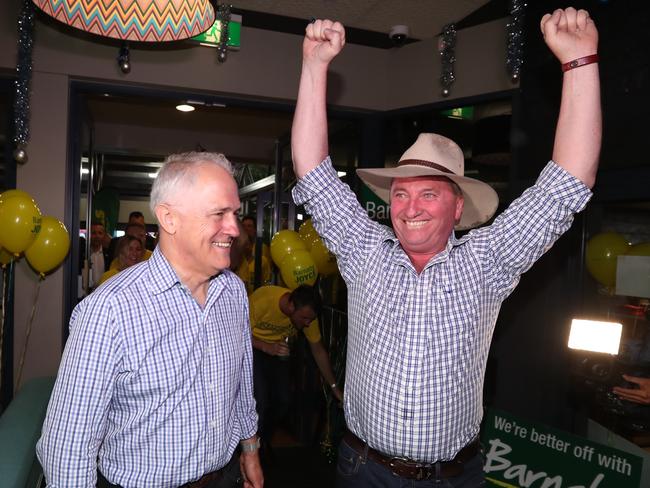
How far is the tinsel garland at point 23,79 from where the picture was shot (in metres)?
3.46

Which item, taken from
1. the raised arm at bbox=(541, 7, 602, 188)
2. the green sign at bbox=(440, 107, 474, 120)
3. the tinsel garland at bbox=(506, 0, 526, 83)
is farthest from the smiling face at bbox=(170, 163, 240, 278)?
the green sign at bbox=(440, 107, 474, 120)

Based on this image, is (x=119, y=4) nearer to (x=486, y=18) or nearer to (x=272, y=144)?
(x=486, y=18)

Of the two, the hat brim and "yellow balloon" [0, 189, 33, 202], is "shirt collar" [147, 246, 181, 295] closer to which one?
the hat brim

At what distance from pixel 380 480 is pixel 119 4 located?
1608mm

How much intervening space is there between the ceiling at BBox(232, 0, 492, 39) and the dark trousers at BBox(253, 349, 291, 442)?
2169mm

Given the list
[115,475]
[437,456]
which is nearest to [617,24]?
[437,456]

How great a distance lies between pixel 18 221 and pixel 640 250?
3.45 metres

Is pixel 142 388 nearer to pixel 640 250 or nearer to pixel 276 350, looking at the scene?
pixel 276 350

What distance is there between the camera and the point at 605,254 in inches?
118

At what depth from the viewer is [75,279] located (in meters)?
A: 3.89

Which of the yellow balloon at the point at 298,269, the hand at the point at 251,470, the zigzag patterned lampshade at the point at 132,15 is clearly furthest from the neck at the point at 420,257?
the yellow balloon at the point at 298,269

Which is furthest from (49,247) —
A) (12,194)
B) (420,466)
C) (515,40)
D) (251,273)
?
(515,40)

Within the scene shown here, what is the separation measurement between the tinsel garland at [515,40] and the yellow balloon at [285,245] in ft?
5.76

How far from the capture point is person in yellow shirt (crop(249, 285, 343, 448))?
11.4 ft
